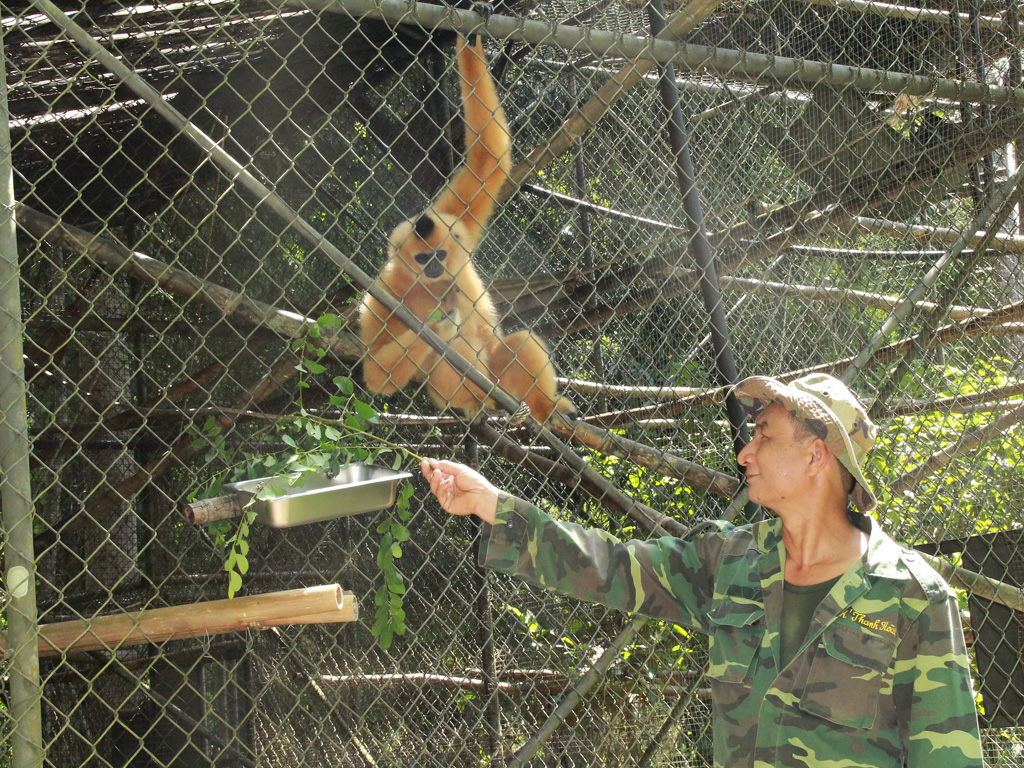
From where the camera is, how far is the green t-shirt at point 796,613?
1800mm

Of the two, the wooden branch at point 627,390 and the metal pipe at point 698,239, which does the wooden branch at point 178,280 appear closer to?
the metal pipe at point 698,239

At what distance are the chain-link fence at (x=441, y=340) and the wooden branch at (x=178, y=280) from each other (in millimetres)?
20

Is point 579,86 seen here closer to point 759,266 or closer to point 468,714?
point 759,266

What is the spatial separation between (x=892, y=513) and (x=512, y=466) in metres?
2.61

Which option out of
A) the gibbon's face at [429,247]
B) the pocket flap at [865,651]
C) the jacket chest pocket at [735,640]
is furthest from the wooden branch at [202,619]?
the gibbon's face at [429,247]

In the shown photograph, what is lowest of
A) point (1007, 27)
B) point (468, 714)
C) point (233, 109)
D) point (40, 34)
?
point (468, 714)

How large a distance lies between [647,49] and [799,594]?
1.94 meters

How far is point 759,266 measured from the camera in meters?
5.87

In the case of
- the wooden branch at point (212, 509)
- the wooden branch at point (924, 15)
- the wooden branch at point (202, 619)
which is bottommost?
the wooden branch at point (202, 619)

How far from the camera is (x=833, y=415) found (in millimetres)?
1816

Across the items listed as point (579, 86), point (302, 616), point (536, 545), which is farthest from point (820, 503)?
point (579, 86)

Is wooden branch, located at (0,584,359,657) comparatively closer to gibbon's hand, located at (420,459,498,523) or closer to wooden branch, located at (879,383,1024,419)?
gibbon's hand, located at (420,459,498,523)

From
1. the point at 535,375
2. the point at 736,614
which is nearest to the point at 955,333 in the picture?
the point at 535,375

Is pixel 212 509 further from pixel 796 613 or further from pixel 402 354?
pixel 402 354
